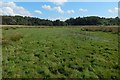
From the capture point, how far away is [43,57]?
621 inches

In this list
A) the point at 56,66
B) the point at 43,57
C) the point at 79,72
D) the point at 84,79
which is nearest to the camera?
the point at 84,79

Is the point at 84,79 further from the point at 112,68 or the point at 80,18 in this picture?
the point at 80,18

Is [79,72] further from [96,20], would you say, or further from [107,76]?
[96,20]

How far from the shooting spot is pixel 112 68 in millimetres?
13492

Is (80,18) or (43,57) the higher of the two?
(80,18)

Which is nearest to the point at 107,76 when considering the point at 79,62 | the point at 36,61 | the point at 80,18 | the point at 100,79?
the point at 100,79

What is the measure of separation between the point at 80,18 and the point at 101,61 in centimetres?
17848

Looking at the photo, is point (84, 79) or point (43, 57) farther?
point (43, 57)

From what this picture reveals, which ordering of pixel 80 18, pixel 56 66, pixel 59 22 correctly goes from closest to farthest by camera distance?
pixel 56 66 → pixel 59 22 → pixel 80 18

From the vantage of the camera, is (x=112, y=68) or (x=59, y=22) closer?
(x=112, y=68)

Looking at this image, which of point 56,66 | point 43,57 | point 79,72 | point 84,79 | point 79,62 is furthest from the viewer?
point 43,57

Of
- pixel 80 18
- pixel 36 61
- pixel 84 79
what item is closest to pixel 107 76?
pixel 84 79

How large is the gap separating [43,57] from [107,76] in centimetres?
550

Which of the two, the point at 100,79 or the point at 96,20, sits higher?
the point at 96,20
